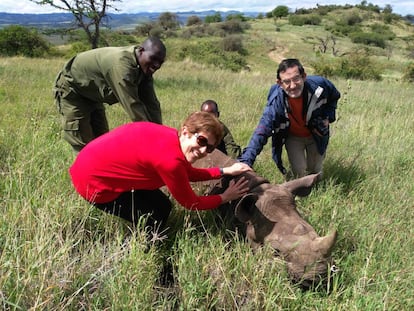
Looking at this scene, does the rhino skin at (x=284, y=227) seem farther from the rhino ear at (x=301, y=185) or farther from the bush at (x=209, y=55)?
the bush at (x=209, y=55)

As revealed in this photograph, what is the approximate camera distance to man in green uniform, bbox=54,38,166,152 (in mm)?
4230

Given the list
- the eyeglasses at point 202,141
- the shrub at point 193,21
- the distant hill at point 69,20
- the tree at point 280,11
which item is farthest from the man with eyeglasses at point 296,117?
the tree at point 280,11

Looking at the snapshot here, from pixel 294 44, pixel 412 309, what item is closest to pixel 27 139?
pixel 412 309

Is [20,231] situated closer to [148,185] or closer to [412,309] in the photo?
[148,185]

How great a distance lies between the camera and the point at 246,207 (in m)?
3.39

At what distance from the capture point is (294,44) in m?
44.6

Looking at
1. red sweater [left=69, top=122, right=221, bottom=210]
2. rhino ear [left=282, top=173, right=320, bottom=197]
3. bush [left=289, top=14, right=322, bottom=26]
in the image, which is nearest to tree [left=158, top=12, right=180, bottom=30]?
bush [left=289, top=14, right=322, bottom=26]

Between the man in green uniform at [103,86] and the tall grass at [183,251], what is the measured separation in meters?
0.47

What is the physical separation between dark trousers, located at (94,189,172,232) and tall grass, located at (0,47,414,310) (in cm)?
16

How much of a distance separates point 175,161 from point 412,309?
78.4 inches

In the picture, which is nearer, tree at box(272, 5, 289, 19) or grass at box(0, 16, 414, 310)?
grass at box(0, 16, 414, 310)

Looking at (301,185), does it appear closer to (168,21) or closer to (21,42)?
(21,42)

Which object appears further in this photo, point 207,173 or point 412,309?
point 207,173

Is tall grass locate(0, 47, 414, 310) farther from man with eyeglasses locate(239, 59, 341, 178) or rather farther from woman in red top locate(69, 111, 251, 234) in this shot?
man with eyeglasses locate(239, 59, 341, 178)
